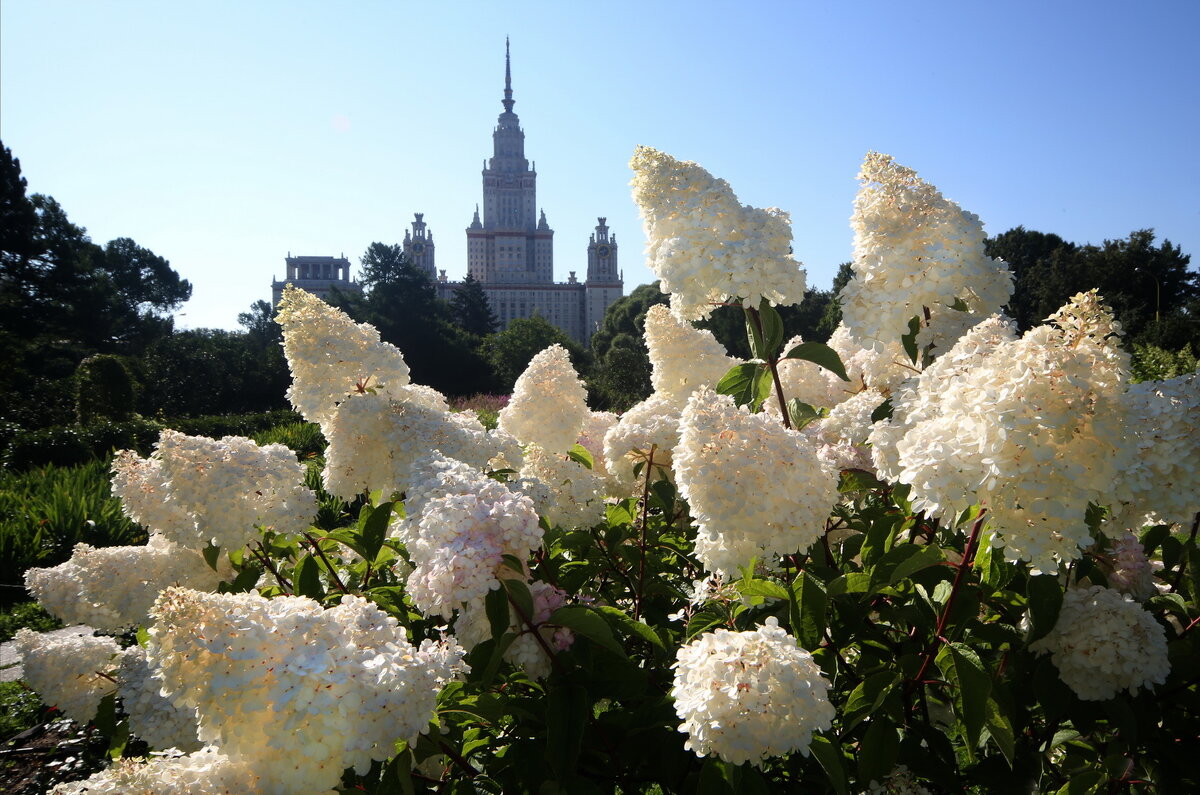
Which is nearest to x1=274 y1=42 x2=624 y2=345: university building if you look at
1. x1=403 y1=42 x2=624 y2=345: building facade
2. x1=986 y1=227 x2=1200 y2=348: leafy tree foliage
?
x1=403 y1=42 x2=624 y2=345: building facade

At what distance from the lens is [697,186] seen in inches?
84.4

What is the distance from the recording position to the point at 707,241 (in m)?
2.04

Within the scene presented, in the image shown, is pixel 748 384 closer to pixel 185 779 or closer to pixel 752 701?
pixel 752 701

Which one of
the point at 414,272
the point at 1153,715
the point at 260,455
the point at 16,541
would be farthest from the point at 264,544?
the point at 414,272

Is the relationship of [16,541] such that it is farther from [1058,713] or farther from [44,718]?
[1058,713]

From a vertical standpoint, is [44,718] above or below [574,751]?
below

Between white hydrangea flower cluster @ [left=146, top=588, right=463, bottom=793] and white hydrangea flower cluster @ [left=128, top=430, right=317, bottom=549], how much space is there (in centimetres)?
76

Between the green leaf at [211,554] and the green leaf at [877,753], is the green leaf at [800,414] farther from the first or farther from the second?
the green leaf at [211,554]

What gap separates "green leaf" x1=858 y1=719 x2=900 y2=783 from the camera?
153cm

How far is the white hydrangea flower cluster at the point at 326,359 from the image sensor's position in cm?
237

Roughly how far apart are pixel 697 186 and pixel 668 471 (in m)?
1.06

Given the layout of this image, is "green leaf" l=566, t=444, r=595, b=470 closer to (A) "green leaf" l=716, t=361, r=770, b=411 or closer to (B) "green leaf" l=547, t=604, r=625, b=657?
(A) "green leaf" l=716, t=361, r=770, b=411

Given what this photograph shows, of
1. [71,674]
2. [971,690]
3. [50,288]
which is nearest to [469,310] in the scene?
[50,288]

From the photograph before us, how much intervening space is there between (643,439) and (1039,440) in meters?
1.45
